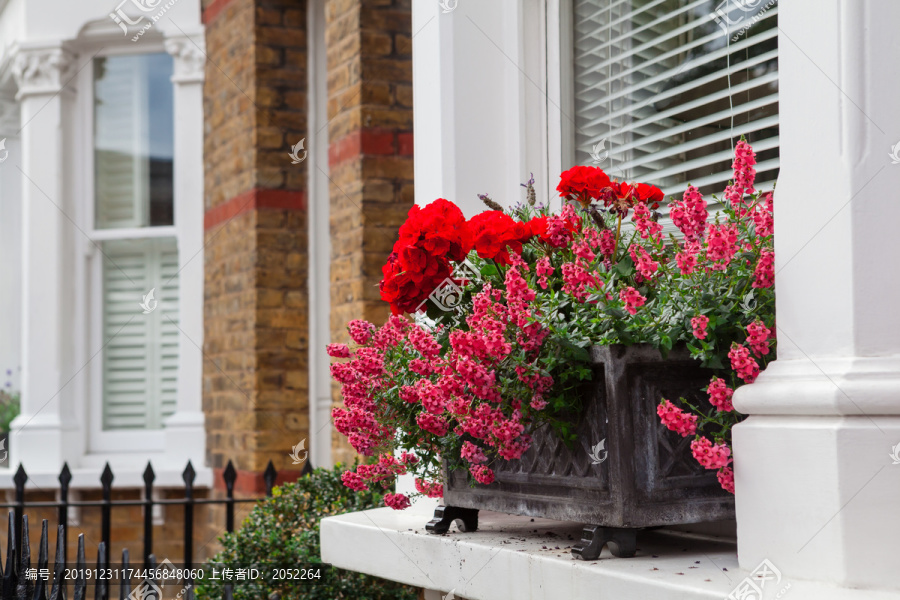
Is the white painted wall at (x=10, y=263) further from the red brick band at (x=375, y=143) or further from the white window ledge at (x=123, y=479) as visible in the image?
the red brick band at (x=375, y=143)

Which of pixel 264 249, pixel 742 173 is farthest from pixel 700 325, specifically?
pixel 264 249

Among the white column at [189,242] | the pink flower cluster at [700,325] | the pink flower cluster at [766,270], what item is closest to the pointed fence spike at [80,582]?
the pink flower cluster at [700,325]

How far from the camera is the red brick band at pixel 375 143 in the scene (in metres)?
4.41

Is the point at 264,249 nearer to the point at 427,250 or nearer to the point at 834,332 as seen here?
the point at 427,250

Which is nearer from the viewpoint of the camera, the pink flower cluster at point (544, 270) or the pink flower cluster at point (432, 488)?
the pink flower cluster at point (544, 270)

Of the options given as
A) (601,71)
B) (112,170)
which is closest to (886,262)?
(601,71)

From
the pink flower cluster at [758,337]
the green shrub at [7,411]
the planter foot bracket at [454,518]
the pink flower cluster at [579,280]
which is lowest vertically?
the green shrub at [7,411]

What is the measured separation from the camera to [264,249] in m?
5.30

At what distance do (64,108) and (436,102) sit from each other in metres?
4.80

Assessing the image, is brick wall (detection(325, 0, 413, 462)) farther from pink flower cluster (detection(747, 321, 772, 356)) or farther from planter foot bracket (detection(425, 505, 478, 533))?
pink flower cluster (detection(747, 321, 772, 356))

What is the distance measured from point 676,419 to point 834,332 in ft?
0.98

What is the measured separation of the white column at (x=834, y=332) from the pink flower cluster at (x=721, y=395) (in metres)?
0.06

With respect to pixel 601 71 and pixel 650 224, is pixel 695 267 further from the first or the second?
pixel 601 71

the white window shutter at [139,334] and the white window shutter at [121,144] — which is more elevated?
the white window shutter at [121,144]
